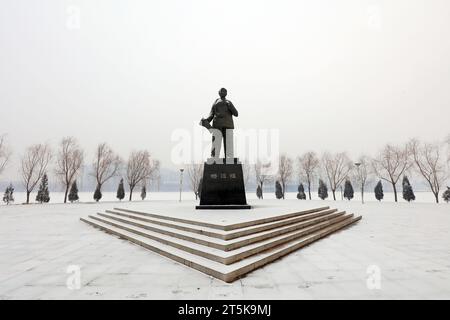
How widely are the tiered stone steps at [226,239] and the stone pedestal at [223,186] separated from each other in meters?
2.76

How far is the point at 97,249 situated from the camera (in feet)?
19.3

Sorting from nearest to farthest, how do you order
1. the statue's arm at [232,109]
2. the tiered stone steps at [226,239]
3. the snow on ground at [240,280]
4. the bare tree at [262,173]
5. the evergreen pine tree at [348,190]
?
1. the snow on ground at [240,280]
2. the tiered stone steps at [226,239]
3. the statue's arm at [232,109]
4. the evergreen pine tree at [348,190]
5. the bare tree at [262,173]

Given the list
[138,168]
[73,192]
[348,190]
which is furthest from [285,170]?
[73,192]

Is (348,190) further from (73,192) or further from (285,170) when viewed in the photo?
(73,192)

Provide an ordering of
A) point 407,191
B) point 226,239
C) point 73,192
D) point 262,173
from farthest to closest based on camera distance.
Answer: point 262,173
point 407,191
point 73,192
point 226,239

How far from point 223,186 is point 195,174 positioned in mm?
30648

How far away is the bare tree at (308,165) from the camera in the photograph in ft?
132

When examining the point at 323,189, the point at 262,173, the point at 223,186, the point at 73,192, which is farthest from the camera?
the point at 262,173

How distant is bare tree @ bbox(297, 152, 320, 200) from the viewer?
132 feet

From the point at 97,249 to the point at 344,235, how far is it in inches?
324

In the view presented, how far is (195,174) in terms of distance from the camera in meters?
40.3

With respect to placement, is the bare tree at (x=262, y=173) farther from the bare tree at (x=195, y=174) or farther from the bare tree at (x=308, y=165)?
the bare tree at (x=195, y=174)

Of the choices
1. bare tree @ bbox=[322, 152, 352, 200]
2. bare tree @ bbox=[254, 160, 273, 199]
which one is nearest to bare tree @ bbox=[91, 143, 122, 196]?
bare tree @ bbox=[254, 160, 273, 199]

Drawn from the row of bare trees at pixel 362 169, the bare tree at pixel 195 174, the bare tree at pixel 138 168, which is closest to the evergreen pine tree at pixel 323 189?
the row of bare trees at pixel 362 169
